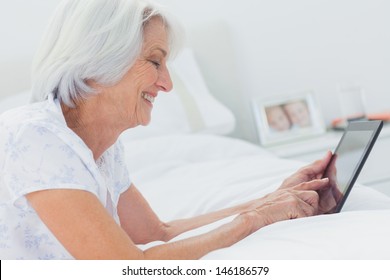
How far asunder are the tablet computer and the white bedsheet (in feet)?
0.16

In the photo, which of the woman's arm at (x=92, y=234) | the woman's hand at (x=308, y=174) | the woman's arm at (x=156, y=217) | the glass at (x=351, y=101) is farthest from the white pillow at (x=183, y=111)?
the woman's arm at (x=92, y=234)

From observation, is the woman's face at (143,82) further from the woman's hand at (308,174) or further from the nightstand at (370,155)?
the nightstand at (370,155)

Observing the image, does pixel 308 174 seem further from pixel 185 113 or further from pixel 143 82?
pixel 185 113

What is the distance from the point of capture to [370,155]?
211 centimetres

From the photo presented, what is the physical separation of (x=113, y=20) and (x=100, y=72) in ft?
0.30

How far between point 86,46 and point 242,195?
1.86 feet

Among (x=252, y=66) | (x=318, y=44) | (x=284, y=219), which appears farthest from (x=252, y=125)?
(x=284, y=219)

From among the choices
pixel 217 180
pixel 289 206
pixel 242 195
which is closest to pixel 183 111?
pixel 217 180

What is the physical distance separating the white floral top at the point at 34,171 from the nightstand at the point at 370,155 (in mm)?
1281

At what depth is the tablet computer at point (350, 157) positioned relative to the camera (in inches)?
39.8

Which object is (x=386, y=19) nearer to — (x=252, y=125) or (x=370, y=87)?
(x=370, y=87)

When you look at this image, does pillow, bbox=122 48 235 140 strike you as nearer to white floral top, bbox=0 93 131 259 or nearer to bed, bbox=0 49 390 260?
bed, bbox=0 49 390 260
